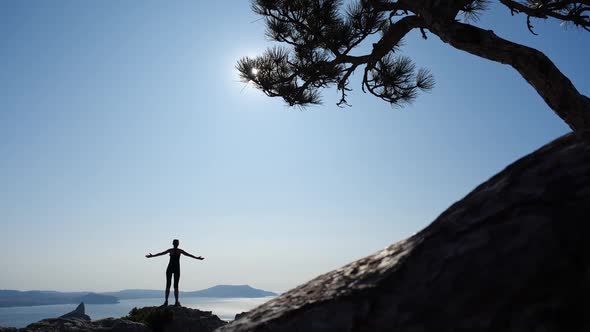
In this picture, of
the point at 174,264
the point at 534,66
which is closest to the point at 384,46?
the point at 534,66

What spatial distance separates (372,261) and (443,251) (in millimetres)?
251

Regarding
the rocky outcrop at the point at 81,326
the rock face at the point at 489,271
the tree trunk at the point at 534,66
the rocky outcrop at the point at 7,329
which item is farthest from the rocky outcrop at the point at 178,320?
the rock face at the point at 489,271

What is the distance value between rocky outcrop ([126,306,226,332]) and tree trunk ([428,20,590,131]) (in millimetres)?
8303

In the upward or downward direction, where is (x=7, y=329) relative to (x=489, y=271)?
downward

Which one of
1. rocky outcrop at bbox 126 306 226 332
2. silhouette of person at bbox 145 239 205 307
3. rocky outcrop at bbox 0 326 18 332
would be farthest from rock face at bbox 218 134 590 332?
silhouette of person at bbox 145 239 205 307

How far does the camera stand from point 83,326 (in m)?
7.86

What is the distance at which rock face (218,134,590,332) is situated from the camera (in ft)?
2.69

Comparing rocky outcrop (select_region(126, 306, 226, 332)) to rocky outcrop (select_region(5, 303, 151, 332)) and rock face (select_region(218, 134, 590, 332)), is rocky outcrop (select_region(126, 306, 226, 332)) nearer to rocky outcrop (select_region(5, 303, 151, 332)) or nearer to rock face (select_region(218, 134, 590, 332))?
rocky outcrop (select_region(5, 303, 151, 332))

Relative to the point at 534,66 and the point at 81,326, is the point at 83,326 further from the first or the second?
the point at 534,66

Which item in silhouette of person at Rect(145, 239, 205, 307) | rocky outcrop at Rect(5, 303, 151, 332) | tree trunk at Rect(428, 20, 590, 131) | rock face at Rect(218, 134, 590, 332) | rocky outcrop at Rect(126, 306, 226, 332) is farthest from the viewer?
silhouette of person at Rect(145, 239, 205, 307)

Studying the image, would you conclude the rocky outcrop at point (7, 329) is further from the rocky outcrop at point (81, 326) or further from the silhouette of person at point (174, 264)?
the silhouette of person at point (174, 264)

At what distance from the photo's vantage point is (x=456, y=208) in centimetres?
119

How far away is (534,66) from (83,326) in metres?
9.02

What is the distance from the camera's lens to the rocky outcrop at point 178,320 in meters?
9.84
